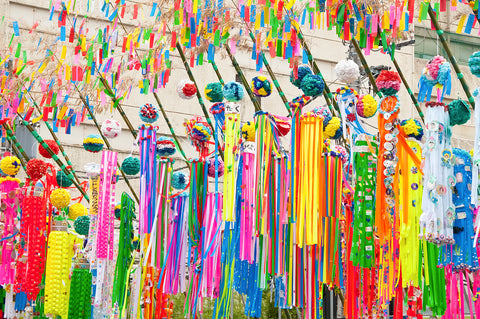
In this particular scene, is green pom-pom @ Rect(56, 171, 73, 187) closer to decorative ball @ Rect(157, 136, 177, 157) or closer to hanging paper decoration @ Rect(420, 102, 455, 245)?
decorative ball @ Rect(157, 136, 177, 157)

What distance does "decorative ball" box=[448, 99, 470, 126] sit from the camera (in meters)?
3.30

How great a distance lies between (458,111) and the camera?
10.8 feet

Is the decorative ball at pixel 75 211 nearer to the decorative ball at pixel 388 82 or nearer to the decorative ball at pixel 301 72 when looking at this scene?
the decorative ball at pixel 301 72

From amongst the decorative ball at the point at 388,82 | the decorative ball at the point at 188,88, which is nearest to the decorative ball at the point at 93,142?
the decorative ball at the point at 188,88

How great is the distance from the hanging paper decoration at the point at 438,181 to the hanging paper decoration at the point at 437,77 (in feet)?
0.32

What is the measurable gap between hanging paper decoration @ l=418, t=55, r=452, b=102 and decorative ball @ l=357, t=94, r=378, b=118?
12.7 inches

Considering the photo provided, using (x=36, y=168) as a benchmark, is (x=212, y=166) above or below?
below

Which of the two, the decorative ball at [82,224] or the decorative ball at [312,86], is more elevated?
the decorative ball at [312,86]

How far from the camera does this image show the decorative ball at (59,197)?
16.4 ft

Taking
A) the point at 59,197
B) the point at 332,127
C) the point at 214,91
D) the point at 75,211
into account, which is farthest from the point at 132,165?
the point at 332,127

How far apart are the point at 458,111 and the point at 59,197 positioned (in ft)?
8.94

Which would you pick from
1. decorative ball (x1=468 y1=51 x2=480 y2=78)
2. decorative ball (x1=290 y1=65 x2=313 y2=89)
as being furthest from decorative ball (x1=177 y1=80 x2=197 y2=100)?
decorative ball (x1=468 y1=51 x2=480 y2=78)

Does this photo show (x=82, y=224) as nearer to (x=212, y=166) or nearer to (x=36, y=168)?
(x=36, y=168)

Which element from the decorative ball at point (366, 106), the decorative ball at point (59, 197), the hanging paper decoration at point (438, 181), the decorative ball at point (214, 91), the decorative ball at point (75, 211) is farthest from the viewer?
the decorative ball at point (75, 211)
